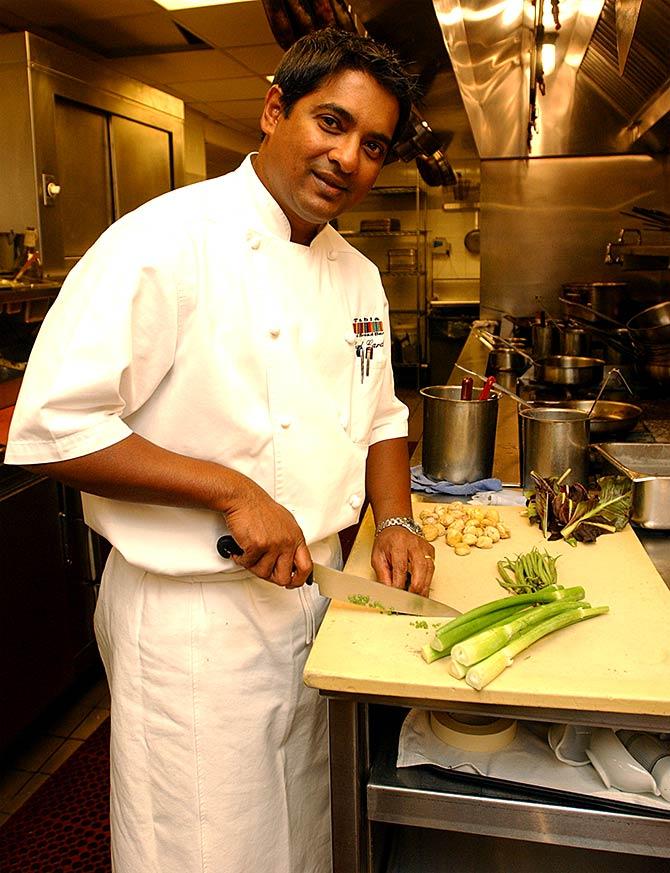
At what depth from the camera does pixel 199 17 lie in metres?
4.50

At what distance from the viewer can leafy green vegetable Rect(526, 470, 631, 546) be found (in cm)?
171

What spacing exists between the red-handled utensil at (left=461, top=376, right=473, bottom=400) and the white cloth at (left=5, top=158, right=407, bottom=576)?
2.08 feet

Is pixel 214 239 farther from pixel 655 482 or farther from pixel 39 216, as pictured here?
pixel 39 216

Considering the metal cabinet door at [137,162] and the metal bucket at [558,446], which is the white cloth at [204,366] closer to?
the metal bucket at [558,446]

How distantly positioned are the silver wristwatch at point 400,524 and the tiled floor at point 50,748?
1.65 meters

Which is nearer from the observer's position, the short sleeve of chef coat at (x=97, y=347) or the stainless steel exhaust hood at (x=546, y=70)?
the short sleeve of chef coat at (x=97, y=347)

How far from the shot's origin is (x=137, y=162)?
15.6 feet

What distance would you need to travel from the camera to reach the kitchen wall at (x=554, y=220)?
593 cm

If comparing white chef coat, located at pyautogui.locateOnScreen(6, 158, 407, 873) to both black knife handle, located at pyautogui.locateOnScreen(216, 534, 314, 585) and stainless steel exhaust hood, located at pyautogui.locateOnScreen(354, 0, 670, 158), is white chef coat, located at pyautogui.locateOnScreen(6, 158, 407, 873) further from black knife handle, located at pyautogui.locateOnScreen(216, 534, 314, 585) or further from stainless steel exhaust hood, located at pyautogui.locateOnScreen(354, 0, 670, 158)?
stainless steel exhaust hood, located at pyautogui.locateOnScreen(354, 0, 670, 158)

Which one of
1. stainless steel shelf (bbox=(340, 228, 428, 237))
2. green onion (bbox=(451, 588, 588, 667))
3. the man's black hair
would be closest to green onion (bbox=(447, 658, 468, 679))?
green onion (bbox=(451, 588, 588, 667))

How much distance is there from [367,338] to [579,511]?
23.7 inches

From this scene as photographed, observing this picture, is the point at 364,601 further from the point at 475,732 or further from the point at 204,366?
the point at 204,366

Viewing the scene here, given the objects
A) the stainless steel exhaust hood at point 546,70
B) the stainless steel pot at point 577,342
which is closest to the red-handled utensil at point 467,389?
the stainless steel exhaust hood at point 546,70

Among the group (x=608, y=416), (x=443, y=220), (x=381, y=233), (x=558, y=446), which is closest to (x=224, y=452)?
(x=558, y=446)
